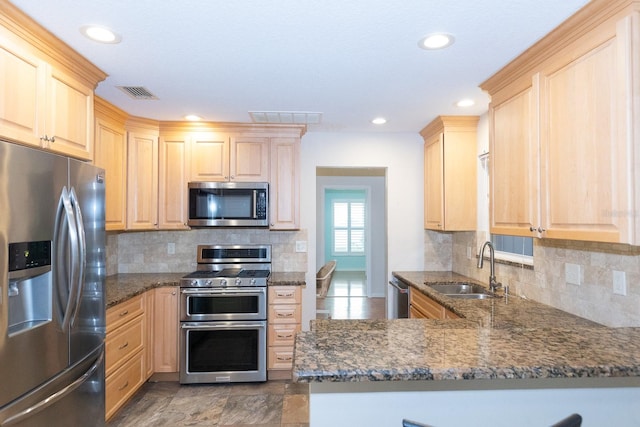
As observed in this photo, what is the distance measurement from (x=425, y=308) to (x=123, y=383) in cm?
237

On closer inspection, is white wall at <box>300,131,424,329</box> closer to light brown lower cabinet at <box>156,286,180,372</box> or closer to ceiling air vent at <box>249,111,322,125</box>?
ceiling air vent at <box>249,111,322,125</box>

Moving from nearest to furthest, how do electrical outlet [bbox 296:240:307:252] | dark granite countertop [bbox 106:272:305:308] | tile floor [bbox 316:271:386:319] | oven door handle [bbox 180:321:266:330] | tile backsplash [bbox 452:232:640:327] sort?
1. tile backsplash [bbox 452:232:640:327]
2. dark granite countertop [bbox 106:272:305:308]
3. oven door handle [bbox 180:321:266:330]
4. electrical outlet [bbox 296:240:307:252]
5. tile floor [bbox 316:271:386:319]

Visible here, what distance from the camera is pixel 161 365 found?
128 inches

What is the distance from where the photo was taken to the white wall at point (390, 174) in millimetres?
3916

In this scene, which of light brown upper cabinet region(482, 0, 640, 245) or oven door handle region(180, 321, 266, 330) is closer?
light brown upper cabinet region(482, 0, 640, 245)

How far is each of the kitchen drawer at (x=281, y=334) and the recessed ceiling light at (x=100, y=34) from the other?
8.03 feet

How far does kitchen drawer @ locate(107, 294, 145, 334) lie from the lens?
2.55 metres

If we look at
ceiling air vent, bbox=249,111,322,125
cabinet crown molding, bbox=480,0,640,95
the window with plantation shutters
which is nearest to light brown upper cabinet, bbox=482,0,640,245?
cabinet crown molding, bbox=480,0,640,95

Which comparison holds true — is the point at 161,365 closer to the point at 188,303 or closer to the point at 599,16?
the point at 188,303

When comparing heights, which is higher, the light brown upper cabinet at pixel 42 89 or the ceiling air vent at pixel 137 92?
the ceiling air vent at pixel 137 92

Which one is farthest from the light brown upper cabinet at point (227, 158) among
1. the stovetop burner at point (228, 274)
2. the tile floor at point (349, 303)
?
the tile floor at point (349, 303)

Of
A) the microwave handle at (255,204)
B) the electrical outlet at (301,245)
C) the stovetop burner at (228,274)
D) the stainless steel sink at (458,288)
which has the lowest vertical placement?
the stainless steel sink at (458,288)

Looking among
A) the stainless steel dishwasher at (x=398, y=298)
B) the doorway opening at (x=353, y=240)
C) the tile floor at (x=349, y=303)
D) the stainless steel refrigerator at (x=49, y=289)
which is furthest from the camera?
the doorway opening at (x=353, y=240)

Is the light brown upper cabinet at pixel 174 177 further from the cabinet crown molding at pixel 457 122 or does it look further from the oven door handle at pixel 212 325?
the cabinet crown molding at pixel 457 122
